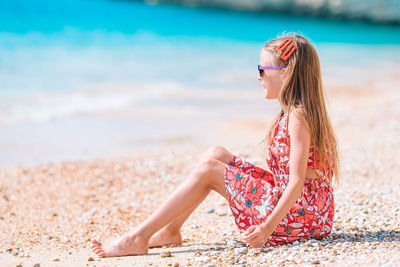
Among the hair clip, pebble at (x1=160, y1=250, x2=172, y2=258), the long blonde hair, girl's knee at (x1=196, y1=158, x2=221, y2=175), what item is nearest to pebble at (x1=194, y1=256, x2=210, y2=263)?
pebble at (x1=160, y1=250, x2=172, y2=258)

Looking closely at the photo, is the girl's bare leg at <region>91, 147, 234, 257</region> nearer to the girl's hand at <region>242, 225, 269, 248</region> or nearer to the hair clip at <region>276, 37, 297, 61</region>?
the girl's hand at <region>242, 225, 269, 248</region>

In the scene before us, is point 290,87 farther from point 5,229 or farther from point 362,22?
point 362,22

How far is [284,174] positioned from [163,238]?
1.03 meters

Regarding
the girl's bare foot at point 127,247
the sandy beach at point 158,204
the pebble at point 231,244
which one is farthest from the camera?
the pebble at point 231,244

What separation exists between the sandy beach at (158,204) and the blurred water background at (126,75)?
1.11 m

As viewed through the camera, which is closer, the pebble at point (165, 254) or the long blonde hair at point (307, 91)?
the long blonde hair at point (307, 91)

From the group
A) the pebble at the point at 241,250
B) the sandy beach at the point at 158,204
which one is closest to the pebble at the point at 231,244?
the sandy beach at the point at 158,204

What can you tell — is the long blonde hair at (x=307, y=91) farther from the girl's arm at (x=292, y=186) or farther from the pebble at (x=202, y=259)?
Result: the pebble at (x=202, y=259)

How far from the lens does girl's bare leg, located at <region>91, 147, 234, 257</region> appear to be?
10.5 ft

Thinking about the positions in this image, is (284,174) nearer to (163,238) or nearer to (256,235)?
(256,235)

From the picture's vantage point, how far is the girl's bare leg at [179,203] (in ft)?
10.5

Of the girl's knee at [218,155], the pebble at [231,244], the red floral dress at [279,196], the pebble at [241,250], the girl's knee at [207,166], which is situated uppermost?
the girl's knee at [218,155]

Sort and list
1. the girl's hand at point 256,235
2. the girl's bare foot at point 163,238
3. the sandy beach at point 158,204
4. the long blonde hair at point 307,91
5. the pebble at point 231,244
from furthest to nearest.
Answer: the girl's bare foot at point 163,238 < the pebble at point 231,244 < the sandy beach at point 158,204 < the long blonde hair at point 307,91 < the girl's hand at point 256,235

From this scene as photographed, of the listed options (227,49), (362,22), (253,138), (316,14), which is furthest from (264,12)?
(253,138)
